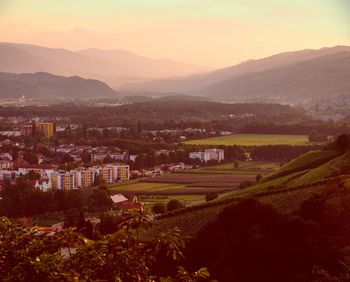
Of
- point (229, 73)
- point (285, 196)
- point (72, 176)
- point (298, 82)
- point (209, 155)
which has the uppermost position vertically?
point (229, 73)

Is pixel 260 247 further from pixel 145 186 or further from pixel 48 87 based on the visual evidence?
pixel 48 87

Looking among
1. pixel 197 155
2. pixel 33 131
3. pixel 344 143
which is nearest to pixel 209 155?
pixel 197 155

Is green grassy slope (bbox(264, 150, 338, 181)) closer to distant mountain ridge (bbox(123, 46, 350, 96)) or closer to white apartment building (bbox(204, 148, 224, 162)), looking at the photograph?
white apartment building (bbox(204, 148, 224, 162))

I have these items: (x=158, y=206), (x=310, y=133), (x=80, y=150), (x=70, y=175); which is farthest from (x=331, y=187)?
(x=310, y=133)

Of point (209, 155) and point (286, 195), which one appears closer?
point (286, 195)

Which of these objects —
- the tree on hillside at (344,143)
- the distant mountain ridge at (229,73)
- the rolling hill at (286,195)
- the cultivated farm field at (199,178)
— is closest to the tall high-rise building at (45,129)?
the cultivated farm field at (199,178)

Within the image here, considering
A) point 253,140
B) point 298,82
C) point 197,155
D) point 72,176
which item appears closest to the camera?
point 72,176

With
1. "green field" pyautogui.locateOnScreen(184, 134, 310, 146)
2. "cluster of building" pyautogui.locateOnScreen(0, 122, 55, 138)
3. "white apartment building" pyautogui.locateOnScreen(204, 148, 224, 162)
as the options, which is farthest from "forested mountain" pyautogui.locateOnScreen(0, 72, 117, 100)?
"white apartment building" pyautogui.locateOnScreen(204, 148, 224, 162)
